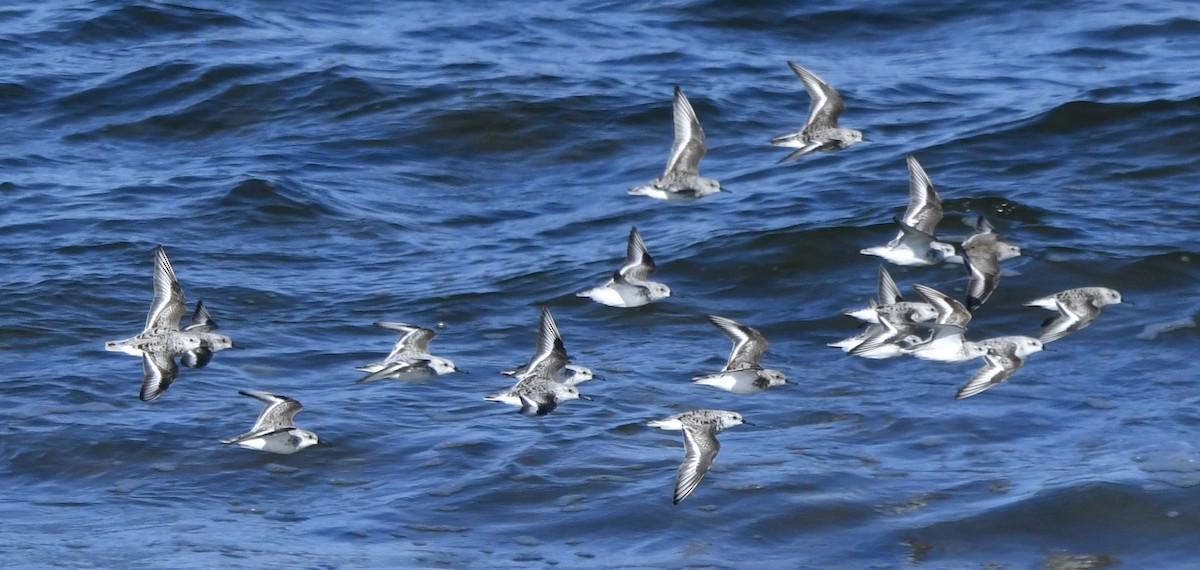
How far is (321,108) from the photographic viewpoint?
1587 cm

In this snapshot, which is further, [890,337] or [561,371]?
[890,337]

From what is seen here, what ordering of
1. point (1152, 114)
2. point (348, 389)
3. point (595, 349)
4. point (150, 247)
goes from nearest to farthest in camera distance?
point (348, 389)
point (595, 349)
point (150, 247)
point (1152, 114)

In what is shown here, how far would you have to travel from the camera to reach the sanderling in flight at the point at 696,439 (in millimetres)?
7328

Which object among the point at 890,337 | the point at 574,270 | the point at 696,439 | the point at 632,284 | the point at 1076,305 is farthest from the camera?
the point at 574,270

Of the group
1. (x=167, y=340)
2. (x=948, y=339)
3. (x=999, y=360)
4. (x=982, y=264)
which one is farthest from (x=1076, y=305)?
(x=167, y=340)

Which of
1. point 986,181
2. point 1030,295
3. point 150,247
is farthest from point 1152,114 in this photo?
point 150,247

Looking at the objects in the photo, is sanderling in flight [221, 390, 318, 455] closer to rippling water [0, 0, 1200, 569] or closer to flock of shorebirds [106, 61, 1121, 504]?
flock of shorebirds [106, 61, 1121, 504]

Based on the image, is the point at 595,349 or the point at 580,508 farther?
the point at 595,349

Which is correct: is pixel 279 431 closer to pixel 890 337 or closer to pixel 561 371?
pixel 561 371

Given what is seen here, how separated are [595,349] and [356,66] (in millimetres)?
7411

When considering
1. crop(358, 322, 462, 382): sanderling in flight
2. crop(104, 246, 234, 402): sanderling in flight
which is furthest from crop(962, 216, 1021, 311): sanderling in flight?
crop(104, 246, 234, 402): sanderling in flight

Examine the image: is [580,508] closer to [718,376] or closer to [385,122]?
[718,376]

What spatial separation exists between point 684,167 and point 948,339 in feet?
7.87

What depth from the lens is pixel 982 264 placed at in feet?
31.5
